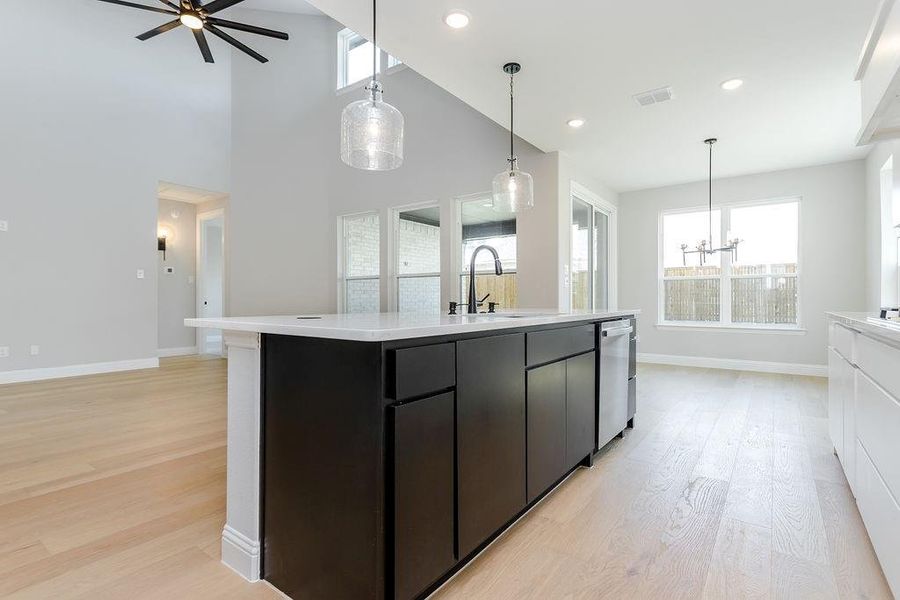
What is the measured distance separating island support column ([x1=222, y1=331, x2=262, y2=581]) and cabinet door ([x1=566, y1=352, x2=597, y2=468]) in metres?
1.39

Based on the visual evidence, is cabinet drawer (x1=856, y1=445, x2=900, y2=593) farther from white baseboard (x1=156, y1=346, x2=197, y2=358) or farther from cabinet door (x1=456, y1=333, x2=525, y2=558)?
white baseboard (x1=156, y1=346, x2=197, y2=358)

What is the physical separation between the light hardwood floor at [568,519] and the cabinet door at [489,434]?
0.17 metres

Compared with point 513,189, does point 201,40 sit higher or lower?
higher

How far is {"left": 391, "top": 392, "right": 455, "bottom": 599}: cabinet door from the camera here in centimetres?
116

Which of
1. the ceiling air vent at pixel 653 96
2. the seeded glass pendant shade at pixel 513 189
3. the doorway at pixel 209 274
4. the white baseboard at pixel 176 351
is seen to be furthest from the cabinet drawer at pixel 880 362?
the white baseboard at pixel 176 351

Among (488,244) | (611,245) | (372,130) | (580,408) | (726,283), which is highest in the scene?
(372,130)

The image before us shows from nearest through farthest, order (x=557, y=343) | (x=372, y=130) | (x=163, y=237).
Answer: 1. (x=557, y=343)
2. (x=372, y=130)
3. (x=163, y=237)

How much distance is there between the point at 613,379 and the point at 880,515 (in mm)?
1327

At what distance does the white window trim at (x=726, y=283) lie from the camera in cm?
536

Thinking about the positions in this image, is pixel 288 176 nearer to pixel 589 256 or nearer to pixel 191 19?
pixel 191 19

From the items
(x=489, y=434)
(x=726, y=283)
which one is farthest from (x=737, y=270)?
(x=489, y=434)

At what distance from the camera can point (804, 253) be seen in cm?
529

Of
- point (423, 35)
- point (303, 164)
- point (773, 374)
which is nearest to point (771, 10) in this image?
point (423, 35)

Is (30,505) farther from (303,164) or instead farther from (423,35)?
(303,164)
